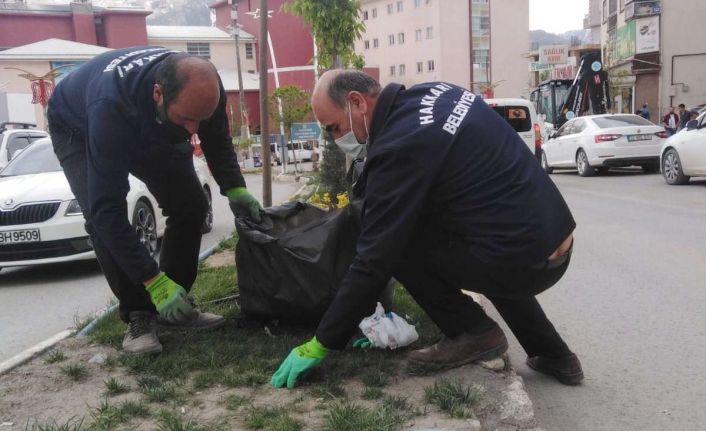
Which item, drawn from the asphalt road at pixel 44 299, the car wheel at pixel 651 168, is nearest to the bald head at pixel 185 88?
the asphalt road at pixel 44 299

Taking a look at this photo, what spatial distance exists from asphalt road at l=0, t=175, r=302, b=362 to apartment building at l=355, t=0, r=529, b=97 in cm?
5578

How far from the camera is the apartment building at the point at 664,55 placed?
3066cm

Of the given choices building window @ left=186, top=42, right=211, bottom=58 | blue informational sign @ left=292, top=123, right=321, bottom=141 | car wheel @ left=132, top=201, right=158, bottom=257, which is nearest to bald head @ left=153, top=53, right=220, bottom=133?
car wheel @ left=132, top=201, right=158, bottom=257

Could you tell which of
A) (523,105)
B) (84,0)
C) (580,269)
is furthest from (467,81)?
(580,269)

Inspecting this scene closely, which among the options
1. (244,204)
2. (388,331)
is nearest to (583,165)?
(244,204)

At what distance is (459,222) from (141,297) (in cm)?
193

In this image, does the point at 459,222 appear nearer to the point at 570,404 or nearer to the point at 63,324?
the point at 570,404

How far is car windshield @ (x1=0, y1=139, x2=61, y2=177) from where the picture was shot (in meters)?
7.58

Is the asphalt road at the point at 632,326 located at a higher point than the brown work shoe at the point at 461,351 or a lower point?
lower

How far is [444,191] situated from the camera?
2.82 m

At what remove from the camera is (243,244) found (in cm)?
379

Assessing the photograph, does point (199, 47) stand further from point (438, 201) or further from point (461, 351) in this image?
point (438, 201)

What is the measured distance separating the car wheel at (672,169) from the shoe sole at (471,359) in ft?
34.1

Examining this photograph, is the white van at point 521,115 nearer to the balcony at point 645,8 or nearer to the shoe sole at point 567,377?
the shoe sole at point 567,377
